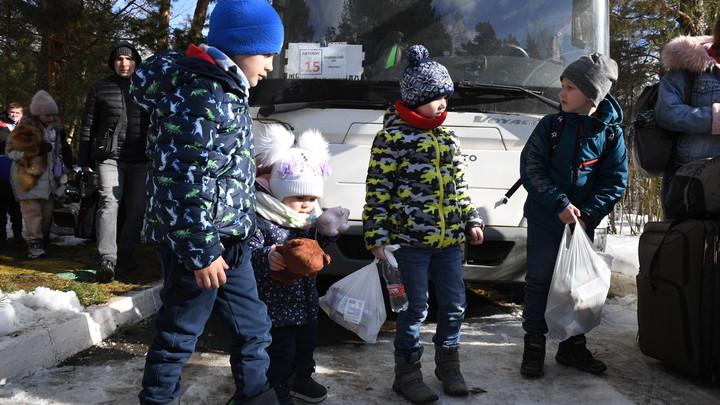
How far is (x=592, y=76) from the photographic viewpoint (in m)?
3.48

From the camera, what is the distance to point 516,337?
438cm

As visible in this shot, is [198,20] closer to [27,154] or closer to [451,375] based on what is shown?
[27,154]

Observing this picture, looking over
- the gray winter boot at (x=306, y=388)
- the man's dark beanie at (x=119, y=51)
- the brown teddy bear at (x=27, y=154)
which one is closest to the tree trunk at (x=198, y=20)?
the brown teddy bear at (x=27, y=154)

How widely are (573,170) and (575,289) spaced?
2.03 ft

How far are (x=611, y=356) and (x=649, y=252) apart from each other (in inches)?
27.4

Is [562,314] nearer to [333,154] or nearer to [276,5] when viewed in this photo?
[333,154]

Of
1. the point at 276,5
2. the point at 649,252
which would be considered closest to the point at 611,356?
the point at 649,252

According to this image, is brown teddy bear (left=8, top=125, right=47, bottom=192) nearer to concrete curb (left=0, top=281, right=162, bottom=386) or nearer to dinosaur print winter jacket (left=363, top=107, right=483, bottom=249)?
concrete curb (left=0, top=281, right=162, bottom=386)

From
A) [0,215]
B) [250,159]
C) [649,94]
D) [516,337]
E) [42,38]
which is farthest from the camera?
[42,38]

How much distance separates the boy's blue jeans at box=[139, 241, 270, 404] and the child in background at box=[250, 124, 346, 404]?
332 millimetres

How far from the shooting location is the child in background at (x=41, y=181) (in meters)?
6.55

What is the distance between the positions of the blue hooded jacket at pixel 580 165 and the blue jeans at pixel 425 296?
631 millimetres

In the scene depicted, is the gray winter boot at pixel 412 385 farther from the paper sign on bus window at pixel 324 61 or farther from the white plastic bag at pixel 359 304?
the paper sign on bus window at pixel 324 61

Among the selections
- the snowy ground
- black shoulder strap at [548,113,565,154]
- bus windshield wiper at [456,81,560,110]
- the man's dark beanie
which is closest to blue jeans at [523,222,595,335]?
the snowy ground
